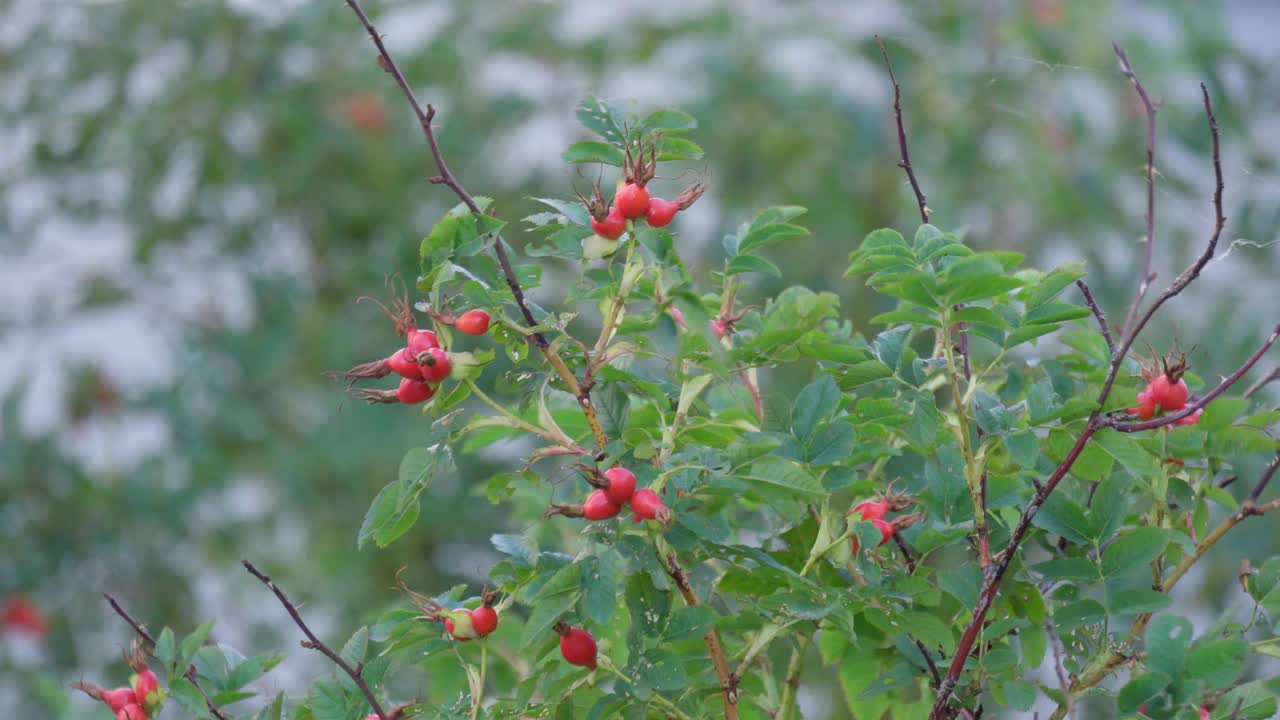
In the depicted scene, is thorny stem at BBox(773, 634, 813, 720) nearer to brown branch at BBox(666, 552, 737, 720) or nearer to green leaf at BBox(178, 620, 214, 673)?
brown branch at BBox(666, 552, 737, 720)

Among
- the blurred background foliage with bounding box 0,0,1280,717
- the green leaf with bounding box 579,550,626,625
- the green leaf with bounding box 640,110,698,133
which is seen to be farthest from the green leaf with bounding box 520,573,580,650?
the blurred background foliage with bounding box 0,0,1280,717

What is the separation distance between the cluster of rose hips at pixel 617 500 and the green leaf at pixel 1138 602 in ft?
0.72

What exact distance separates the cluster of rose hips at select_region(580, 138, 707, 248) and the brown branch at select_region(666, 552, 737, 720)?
0.49 ft

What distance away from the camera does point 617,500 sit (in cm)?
56

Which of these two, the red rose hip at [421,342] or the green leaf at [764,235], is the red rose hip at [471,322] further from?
the green leaf at [764,235]

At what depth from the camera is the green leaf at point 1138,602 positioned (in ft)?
2.01

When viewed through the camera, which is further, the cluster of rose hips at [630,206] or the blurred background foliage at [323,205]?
the blurred background foliage at [323,205]

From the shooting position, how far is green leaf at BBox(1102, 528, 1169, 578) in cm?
61

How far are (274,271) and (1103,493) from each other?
1977 millimetres

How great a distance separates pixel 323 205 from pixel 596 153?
1.93 metres

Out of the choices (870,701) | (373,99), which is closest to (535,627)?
(870,701)

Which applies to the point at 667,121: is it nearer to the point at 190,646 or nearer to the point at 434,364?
the point at 434,364

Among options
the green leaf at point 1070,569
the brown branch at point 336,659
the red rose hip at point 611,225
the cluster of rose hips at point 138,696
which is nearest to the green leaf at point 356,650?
the brown branch at point 336,659

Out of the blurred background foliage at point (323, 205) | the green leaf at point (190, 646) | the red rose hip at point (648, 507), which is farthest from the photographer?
the blurred background foliage at point (323, 205)
